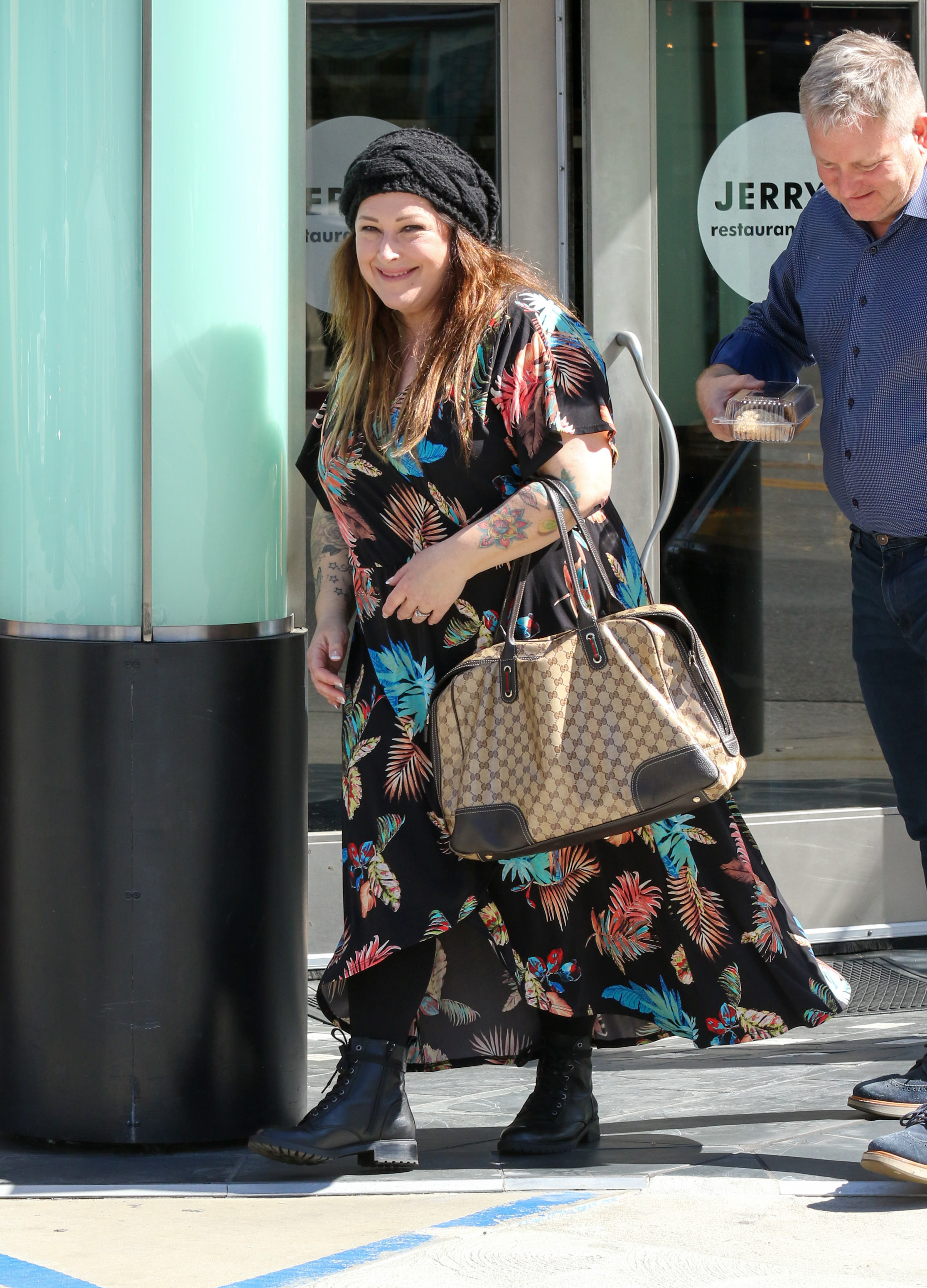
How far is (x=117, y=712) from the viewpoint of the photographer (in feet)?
8.91

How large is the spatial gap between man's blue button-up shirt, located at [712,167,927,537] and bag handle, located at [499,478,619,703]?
1.49 feet

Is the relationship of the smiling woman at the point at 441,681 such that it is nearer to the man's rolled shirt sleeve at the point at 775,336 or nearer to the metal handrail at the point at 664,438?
the man's rolled shirt sleeve at the point at 775,336

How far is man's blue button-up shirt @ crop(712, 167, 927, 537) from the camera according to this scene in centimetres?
263

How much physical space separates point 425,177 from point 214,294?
415 millimetres

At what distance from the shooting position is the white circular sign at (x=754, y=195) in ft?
14.4

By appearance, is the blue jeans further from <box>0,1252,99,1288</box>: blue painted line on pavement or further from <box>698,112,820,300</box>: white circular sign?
<box>698,112,820,300</box>: white circular sign

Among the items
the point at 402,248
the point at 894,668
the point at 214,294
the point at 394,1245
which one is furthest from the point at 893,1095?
the point at 214,294

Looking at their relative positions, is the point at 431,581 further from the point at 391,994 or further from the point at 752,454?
the point at 752,454

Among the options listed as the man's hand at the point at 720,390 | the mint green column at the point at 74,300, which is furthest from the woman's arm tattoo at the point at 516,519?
the mint green column at the point at 74,300

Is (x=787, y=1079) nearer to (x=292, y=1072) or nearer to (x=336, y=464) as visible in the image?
(x=292, y=1072)

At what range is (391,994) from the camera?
2.73m

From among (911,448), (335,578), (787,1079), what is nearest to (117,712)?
(335,578)

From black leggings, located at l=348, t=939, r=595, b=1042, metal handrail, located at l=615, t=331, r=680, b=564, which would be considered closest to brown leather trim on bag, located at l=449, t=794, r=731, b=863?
black leggings, located at l=348, t=939, r=595, b=1042

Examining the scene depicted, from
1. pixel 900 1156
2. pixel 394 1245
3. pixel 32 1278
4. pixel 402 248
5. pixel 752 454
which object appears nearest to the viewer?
pixel 32 1278
